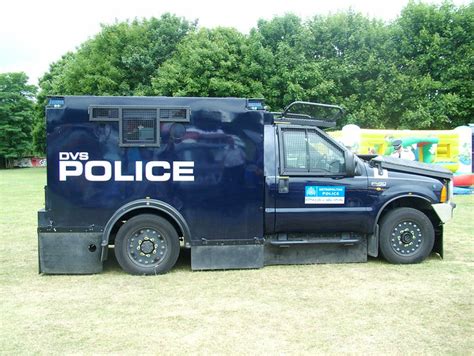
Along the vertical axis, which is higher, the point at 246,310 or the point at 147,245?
the point at 147,245

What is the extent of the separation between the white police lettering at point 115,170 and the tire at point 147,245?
569mm

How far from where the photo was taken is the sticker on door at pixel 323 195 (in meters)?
7.75

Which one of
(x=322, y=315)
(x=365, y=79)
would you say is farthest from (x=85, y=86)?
(x=322, y=315)

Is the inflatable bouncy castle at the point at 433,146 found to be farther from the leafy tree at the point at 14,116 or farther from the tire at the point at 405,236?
the leafy tree at the point at 14,116

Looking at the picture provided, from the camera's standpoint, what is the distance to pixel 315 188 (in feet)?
25.4

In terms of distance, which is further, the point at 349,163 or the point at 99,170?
the point at 349,163

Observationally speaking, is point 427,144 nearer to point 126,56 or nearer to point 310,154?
point 310,154

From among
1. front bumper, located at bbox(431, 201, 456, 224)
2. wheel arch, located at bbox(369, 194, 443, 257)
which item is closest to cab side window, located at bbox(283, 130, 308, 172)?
wheel arch, located at bbox(369, 194, 443, 257)

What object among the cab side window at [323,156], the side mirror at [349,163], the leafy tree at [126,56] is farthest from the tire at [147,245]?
the leafy tree at [126,56]

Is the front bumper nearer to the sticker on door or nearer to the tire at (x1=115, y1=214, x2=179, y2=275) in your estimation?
the sticker on door

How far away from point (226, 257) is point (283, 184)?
1.32m

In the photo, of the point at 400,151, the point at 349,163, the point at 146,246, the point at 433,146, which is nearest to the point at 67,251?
the point at 146,246

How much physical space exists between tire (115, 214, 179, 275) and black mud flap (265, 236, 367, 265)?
1.46 metres

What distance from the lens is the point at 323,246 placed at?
315 inches
